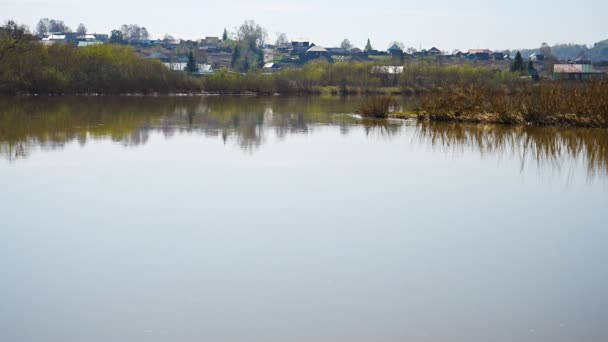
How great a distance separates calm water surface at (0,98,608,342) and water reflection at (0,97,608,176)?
0.41 metres

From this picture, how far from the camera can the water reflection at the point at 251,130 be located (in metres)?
19.2

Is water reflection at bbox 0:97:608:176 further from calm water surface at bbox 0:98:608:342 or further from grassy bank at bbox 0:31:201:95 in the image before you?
grassy bank at bbox 0:31:201:95

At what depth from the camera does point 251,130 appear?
84.3 feet

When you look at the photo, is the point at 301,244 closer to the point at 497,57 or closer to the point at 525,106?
the point at 525,106

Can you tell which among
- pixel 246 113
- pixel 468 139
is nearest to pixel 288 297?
pixel 468 139

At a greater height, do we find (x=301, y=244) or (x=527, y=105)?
(x=527, y=105)

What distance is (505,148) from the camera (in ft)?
65.7

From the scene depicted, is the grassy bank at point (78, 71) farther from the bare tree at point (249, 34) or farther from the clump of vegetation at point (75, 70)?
the bare tree at point (249, 34)

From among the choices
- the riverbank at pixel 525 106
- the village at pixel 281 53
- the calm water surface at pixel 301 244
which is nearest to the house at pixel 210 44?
the village at pixel 281 53

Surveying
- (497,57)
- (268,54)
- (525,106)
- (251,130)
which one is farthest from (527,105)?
(268,54)

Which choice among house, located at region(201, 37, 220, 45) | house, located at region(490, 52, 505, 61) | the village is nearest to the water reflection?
the village

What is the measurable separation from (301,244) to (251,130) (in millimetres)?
16430

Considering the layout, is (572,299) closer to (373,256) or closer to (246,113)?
(373,256)

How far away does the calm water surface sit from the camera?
22.3 feet
